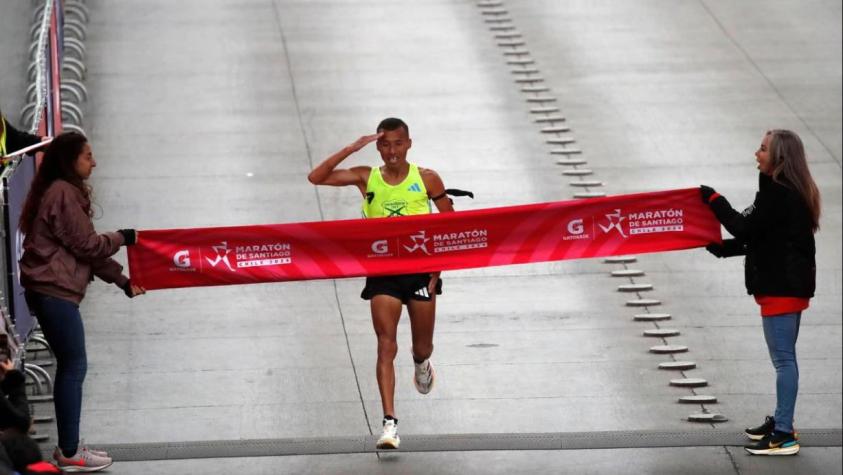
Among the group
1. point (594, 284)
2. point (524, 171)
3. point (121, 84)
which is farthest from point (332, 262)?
point (121, 84)

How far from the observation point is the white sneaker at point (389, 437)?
8547 millimetres

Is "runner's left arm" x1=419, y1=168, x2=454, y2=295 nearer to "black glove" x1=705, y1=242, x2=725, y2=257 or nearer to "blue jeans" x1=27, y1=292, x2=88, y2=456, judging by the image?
"black glove" x1=705, y1=242, x2=725, y2=257

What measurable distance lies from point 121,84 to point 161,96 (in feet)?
1.87

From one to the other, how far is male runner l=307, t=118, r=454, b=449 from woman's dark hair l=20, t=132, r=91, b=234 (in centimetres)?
139

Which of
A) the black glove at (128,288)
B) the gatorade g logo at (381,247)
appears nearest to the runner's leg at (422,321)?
the gatorade g logo at (381,247)

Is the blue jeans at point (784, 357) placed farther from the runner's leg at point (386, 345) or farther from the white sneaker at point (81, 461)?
the white sneaker at point (81, 461)

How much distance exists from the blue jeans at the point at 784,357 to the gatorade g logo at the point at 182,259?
3502 millimetres

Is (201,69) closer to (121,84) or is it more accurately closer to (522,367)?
(121,84)

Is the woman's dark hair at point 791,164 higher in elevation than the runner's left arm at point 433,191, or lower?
higher

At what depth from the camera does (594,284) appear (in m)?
12.5

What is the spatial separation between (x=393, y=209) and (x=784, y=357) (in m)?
2.49

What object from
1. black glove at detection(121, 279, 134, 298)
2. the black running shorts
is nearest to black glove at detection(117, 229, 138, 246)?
black glove at detection(121, 279, 134, 298)

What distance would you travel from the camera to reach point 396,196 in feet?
29.8

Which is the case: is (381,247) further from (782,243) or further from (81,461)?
(782,243)
